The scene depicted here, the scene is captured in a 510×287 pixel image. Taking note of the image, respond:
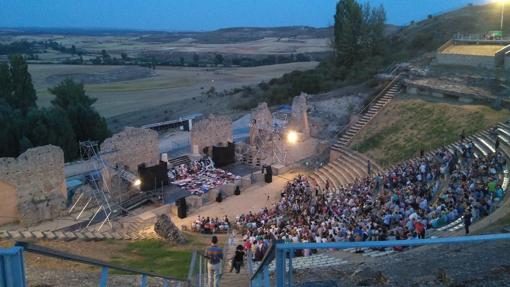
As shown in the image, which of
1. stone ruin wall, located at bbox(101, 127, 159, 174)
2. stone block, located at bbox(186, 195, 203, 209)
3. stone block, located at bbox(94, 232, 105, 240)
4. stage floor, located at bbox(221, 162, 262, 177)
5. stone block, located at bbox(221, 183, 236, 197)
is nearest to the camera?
stone block, located at bbox(94, 232, 105, 240)

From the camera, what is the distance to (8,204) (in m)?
22.0

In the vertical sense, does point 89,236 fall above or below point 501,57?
below

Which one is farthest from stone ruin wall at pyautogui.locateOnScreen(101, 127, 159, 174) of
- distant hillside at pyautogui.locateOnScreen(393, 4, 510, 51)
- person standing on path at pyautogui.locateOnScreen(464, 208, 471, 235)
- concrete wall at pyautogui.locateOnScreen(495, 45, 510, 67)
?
distant hillside at pyautogui.locateOnScreen(393, 4, 510, 51)

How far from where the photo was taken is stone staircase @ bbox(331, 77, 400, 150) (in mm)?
32156

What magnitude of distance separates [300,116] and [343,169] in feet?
27.5

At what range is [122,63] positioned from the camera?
4833 inches

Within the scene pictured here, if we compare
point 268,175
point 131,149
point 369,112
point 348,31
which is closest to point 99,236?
point 131,149

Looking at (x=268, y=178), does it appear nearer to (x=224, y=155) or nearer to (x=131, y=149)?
(x=224, y=155)

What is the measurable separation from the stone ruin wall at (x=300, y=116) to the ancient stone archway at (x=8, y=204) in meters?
19.8

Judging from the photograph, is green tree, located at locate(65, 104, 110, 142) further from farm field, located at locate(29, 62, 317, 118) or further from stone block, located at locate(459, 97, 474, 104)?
stone block, located at locate(459, 97, 474, 104)

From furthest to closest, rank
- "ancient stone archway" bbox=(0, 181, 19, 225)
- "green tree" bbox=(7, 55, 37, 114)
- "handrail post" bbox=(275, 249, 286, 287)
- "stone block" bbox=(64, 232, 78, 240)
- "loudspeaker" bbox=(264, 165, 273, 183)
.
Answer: "green tree" bbox=(7, 55, 37, 114)
"loudspeaker" bbox=(264, 165, 273, 183)
"ancient stone archway" bbox=(0, 181, 19, 225)
"stone block" bbox=(64, 232, 78, 240)
"handrail post" bbox=(275, 249, 286, 287)

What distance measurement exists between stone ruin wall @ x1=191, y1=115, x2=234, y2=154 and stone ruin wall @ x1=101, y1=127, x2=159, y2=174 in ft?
10.7

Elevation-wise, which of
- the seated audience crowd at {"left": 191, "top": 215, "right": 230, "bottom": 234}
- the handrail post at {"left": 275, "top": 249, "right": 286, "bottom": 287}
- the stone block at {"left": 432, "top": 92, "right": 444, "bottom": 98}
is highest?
the handrail post at {"left": 275, "top": 249, "right": 286, "bottom": 287}

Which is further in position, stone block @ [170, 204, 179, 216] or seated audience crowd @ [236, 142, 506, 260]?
stone block @ [170, 204, 179, 216]
